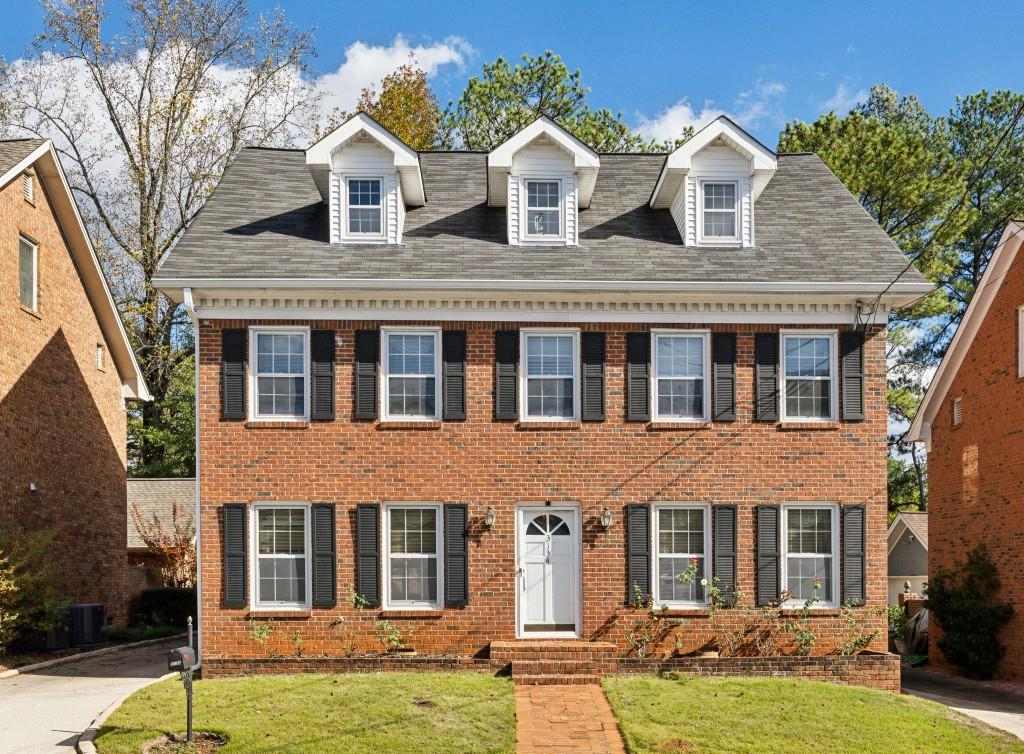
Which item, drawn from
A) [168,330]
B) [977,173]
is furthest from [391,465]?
[977,173]

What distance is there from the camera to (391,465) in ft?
48.9

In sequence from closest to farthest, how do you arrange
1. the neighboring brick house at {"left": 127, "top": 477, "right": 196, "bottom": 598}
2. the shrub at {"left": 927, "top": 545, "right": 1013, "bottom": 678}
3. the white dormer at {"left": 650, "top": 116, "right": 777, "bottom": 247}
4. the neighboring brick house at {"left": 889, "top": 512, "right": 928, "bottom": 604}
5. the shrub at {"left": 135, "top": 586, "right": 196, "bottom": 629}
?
the white dormer at {"left": 650, "top": 116, "right": 777, "bottom": 247}, the shrub at {"left": 927, "top": 545, "right": 1013, "bottom": 678}, the shrub at {"left": 135, "top": 586, "right": 196, "bottom": 629}, the neighboring brick house at {"left": 127, "top": 477, "right": 196, "bottom": 598}, the neighboring brick house at {"left": 889, "top": 512, "right": 928, "bottom": 604}

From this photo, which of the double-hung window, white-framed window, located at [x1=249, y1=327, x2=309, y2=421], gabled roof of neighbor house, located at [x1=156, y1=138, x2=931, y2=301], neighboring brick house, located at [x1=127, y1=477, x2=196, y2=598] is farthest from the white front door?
neighboring brick house, located at [x1=127, y1=477, x2=196, y2=598]

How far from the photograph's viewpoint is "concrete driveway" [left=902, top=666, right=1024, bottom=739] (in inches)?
535

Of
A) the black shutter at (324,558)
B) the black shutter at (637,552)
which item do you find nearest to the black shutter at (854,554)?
the black shutter at (637,552)

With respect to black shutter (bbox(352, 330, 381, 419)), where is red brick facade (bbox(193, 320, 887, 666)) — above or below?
below

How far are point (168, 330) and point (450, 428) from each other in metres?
19.9

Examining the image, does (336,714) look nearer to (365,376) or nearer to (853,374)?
(365,376)

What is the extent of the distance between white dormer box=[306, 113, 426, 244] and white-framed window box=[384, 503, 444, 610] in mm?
4549

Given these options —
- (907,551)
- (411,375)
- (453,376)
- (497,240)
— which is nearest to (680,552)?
(453,376)

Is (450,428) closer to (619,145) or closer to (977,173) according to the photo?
(619,145)

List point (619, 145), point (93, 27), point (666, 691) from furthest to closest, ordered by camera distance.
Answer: point (619, 145)
point (93, 27)
point (666, 691)

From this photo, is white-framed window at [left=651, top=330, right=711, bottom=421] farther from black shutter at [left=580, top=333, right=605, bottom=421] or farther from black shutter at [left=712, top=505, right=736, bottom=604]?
black shutter at [left=712, top=505, right=736, bottom=604]

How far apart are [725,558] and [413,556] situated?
16.2 feet
